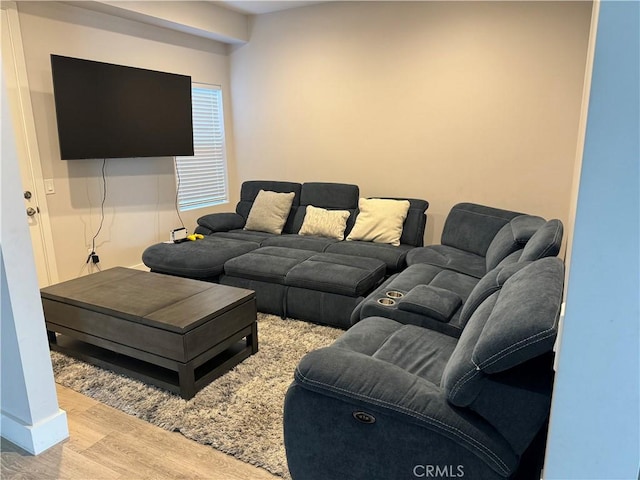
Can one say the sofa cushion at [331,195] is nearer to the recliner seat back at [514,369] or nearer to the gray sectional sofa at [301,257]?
the gray sectional sofa at [301,257]

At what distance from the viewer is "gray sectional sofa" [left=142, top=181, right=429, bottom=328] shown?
3.21 m

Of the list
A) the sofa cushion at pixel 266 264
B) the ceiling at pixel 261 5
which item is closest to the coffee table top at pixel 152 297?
the sofa cushion at pixel 266 264

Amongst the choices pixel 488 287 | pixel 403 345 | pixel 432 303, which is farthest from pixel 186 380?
pixel 488 287

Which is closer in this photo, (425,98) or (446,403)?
(446,403)

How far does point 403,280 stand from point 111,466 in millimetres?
1950

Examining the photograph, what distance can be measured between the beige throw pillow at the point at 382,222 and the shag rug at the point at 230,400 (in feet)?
4.38

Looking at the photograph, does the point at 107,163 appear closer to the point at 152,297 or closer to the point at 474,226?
the point at 152,297

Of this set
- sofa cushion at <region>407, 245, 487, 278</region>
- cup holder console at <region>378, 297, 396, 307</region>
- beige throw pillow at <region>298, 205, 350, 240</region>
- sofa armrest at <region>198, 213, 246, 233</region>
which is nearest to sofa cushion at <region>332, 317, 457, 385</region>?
cup holder console at <region>378, 297, 396, 307</region>

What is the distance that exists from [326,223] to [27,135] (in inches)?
106

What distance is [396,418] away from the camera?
139 centimetres

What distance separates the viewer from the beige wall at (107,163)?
11.8 ft

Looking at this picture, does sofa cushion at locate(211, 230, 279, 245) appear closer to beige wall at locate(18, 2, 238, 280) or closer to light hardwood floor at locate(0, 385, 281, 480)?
beige wall at locate(18, 2, 238, 280)

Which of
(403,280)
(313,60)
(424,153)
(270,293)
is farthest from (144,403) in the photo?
(313,60)

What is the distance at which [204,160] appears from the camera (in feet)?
17.3
